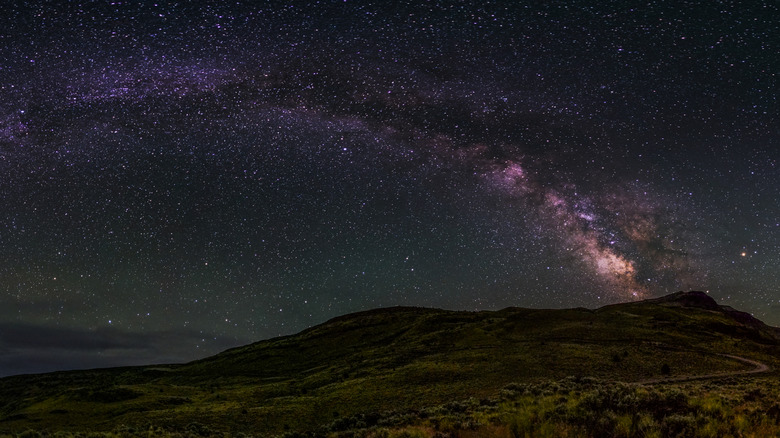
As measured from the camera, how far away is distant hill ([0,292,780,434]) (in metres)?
37.2

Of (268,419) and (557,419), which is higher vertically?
(557,419)

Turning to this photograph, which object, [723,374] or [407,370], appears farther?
[407,370]

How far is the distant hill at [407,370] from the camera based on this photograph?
37156 mm

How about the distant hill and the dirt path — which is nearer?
the dirt path

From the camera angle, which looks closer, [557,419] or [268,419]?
[557,419]

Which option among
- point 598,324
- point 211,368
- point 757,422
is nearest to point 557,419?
point 757,422

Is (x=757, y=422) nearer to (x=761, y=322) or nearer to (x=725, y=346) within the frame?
(x=725, y=346)

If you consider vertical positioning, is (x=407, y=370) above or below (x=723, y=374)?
above

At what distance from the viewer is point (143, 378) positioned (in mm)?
89562

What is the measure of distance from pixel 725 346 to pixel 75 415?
244 feet

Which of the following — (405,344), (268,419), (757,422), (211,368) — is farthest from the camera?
(211,368)

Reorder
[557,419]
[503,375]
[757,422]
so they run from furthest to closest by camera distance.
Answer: [503,375] < [557,419] < [757,422]

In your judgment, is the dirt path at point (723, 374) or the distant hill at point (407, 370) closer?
the dirt path at point (723, 374)

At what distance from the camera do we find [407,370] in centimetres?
4672
